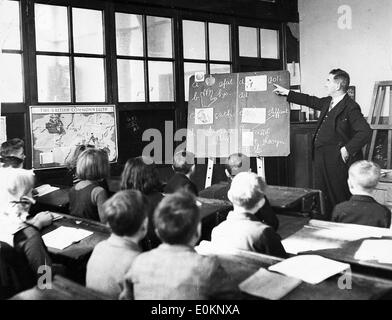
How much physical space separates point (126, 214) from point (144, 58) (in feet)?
10.4

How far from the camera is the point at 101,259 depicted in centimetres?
192

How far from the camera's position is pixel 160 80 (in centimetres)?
498

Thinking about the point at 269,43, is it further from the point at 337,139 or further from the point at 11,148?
the point at 11,148

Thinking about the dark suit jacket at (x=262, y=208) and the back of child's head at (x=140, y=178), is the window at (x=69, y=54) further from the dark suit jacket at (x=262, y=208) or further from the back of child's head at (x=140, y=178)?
the back of child's head at (x=140, y=178)

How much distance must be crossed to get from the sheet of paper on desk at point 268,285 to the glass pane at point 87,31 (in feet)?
10.7

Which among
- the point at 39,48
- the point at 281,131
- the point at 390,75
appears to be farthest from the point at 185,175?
the point at 390,75

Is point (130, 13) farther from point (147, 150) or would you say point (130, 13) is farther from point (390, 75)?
point (390, 75)

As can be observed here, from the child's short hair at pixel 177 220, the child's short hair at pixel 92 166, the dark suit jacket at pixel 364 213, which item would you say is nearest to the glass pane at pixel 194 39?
the child's short hair at pixel 92 166

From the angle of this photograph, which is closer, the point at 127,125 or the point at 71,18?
the point at 71,18

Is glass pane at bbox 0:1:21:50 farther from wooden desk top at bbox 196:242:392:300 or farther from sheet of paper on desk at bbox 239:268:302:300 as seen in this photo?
sheet of paper on desk at bbox 239:268:302:300

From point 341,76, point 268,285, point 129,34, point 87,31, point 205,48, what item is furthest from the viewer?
point 205,48

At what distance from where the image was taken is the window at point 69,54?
13.9 ft

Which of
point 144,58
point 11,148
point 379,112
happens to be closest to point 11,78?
point 11,148

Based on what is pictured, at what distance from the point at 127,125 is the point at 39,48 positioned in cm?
110
